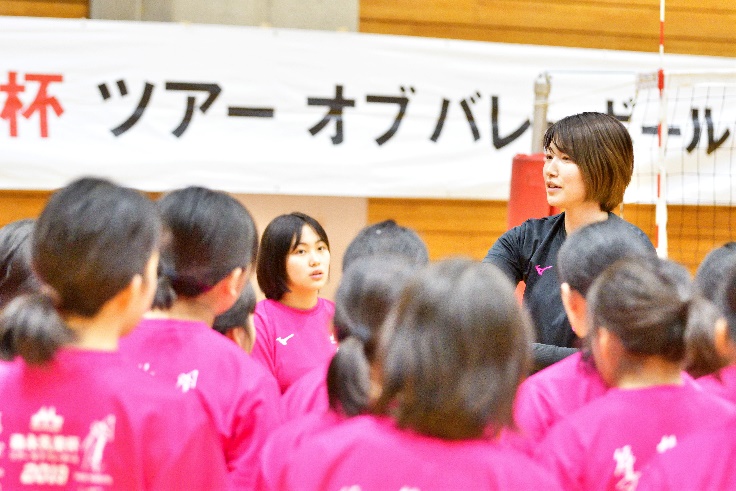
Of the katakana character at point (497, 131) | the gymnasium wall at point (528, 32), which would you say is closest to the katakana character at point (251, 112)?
the gymnasium wall at point (528, 32)

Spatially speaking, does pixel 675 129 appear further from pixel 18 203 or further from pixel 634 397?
pixel 634 397

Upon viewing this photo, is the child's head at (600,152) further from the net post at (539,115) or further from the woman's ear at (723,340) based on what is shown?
the net post at (539,115)

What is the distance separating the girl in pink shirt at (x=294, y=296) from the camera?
293cm

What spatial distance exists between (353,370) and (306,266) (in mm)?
1486

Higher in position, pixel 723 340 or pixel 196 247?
pixel 196 247

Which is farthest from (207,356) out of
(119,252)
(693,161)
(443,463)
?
(693,161)

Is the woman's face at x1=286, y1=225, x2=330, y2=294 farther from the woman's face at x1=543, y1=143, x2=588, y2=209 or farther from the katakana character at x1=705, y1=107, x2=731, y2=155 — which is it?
the katakana character at x1=705, y1=107, x2=731, y2=155

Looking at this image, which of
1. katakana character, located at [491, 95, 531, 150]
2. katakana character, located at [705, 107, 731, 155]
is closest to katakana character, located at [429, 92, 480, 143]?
katakana character, located at [491, 95, 531, 150]

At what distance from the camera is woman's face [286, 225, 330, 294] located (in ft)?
9.87

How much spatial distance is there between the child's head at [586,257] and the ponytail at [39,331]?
1.03 meters

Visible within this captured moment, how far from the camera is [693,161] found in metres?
5.40

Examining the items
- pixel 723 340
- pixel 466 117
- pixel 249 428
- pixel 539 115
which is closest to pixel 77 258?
pixel 249 428

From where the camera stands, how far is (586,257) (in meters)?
1.90

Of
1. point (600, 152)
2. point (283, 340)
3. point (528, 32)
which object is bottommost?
point (283, 340)
